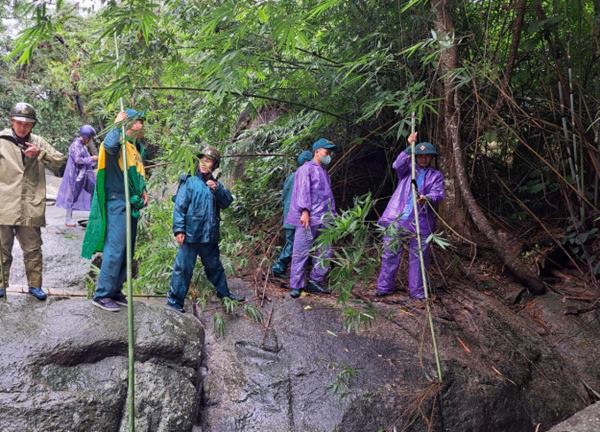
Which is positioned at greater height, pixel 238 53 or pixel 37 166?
pixel 238 53

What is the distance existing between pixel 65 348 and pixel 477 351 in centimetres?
382

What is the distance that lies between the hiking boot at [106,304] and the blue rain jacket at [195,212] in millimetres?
866

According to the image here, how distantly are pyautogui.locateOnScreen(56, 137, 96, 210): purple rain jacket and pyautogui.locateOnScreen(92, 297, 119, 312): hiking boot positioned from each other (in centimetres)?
446

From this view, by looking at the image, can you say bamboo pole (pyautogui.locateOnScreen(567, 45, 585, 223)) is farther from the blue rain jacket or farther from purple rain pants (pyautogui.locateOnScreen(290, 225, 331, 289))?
the blue rain jacket

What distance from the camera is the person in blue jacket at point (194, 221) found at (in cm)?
511

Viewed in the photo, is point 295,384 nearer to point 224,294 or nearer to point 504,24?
point 224,294

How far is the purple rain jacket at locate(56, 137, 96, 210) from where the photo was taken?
8.58m

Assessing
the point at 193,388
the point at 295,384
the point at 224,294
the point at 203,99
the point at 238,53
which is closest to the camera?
the point at 238,53

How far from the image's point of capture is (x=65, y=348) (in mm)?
4156

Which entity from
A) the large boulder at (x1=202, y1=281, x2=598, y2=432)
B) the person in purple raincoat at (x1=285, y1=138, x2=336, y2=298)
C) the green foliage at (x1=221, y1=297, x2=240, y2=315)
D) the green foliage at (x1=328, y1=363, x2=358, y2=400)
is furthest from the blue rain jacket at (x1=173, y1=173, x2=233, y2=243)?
the green foliage at (x1=328, y1=363, x2=358, y2=400)

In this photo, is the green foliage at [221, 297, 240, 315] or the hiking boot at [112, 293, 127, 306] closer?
the hiking boot at [112, 293, 127, 306]

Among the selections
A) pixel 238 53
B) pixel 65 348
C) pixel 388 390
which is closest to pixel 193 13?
pixel 238 53

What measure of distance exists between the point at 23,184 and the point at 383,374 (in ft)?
11.9

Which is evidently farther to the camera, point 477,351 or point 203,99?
point 203,99
